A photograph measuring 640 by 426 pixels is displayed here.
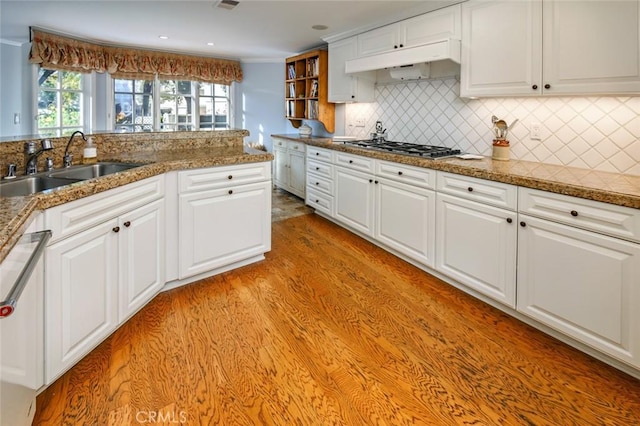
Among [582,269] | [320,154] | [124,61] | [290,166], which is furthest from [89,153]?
[124,61]

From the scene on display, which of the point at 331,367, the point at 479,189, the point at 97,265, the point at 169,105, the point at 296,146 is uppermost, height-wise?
the point at 169,105

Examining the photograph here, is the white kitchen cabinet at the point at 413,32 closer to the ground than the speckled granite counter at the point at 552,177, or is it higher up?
higher up

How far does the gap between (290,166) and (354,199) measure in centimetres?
201

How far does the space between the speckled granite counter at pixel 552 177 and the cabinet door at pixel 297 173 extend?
2.34 meters

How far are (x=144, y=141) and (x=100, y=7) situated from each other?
1.78 meters

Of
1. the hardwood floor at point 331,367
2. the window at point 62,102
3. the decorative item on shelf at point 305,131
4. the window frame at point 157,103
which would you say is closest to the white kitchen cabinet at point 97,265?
the hardwood floor at point 331,367

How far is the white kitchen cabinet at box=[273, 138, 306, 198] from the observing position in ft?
17.4

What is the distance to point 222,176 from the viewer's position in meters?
2.76

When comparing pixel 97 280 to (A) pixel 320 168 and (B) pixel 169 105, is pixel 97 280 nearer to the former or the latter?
(A) pixel 320 168

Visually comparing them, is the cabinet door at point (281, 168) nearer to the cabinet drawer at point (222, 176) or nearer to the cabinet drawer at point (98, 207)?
the cabinet drawer at point (222, 176)

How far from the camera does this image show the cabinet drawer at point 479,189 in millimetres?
2240

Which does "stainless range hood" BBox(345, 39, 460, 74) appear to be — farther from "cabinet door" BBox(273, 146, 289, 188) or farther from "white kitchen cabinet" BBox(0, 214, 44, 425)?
"white kitchen cabinet" BBox(0, 214, 44, 425)

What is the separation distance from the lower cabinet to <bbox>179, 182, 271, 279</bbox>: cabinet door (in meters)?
0.23

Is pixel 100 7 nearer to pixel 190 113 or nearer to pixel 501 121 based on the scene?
pixel 190 113
